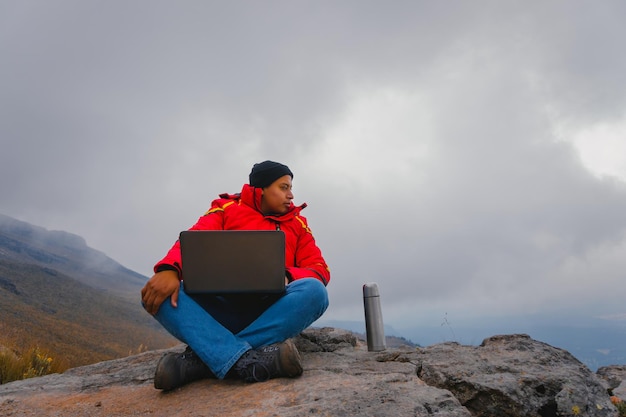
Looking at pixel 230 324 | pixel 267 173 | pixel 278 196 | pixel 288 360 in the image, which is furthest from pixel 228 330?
pixel 267 173

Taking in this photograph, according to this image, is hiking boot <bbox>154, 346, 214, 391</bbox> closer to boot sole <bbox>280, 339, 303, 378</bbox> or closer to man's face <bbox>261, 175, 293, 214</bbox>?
boot sole <bbox>280, 339, 303, 378</bbox>

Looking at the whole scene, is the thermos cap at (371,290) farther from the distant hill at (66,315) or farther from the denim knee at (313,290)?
the distant hill at (66,315)

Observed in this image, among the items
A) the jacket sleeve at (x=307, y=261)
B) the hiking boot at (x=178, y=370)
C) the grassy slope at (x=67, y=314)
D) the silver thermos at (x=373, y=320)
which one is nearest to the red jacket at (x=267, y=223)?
the jacket sleeve at (x=307, y=261)

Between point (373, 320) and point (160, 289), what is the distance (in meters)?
2.33

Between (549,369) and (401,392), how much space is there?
168 centimetres

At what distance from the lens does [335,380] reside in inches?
122

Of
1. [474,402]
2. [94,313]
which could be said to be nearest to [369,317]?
[474,402]

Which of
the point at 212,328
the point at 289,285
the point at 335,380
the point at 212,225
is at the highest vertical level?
the point at 212,225

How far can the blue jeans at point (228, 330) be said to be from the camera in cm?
312

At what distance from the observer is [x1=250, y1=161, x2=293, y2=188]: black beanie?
4104 millimetres

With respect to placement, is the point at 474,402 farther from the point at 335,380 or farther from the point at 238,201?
the point at 238,201

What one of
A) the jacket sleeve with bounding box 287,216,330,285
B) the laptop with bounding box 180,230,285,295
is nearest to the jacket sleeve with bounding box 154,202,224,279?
the laptop with bounding box 180,230,285,295

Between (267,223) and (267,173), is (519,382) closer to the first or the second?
(267,223)

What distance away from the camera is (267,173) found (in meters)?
4.12
